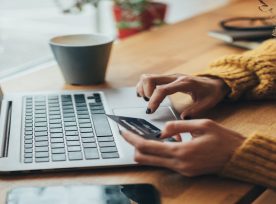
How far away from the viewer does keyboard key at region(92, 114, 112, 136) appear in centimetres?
85

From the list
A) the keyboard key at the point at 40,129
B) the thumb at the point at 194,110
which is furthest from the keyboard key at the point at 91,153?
the thumb at the point at 194,110

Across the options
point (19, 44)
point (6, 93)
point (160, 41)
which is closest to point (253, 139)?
point (6, 93)

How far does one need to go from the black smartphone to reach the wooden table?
21mm

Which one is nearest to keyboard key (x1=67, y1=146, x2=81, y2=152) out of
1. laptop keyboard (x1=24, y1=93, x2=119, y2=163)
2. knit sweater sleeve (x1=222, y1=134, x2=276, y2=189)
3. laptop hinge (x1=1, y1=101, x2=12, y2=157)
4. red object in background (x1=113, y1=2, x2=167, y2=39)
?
laptop keyboard (x1=24, y1=93, x2=119, y2=163)

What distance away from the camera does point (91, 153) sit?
781 mm

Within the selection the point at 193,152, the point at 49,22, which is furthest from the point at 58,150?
the point at 49,22

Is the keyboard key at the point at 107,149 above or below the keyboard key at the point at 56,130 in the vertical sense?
above

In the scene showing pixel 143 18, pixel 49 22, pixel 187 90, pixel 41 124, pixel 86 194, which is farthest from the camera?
pixel 143 18

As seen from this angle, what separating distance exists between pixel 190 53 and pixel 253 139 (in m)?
0.67

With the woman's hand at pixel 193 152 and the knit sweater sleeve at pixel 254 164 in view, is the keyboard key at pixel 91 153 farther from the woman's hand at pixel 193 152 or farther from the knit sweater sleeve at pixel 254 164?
the knit sweater sleeve at pixel 254 164

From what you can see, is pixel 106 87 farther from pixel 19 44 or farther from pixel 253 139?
pixel 19 44

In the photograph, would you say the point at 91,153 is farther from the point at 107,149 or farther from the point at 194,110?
the point at 194,110

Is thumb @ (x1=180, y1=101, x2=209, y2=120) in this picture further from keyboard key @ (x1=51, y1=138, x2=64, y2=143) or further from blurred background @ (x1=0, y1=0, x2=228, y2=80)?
blurred background @ (x1=0, y1=0, x2=228, y2=80)

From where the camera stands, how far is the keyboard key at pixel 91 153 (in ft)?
2.53
